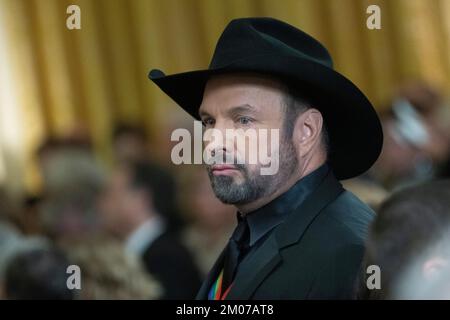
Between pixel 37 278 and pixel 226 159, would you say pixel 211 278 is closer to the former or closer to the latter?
pixel 226 159

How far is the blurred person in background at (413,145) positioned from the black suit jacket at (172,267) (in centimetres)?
80

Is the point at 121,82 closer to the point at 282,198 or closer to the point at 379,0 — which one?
the point at 379,0

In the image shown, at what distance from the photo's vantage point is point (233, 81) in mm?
2320

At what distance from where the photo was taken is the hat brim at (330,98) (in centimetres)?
228

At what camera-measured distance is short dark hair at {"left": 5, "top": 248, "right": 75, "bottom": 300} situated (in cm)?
281

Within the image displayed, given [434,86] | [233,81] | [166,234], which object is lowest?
[166,234]

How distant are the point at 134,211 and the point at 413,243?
9.81 ft

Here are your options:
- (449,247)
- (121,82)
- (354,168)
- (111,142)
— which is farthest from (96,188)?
(449,247)

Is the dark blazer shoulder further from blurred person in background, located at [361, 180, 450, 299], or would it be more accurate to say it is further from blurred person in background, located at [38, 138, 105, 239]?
blurred person in background, located at [38, 138, 105, 239]

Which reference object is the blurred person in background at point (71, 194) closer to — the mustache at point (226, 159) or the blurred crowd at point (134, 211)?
the blurred crowd at point (134, 211)

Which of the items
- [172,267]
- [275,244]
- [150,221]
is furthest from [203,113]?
[150,221]

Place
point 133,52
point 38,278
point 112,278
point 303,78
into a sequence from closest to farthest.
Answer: point 303,78
point 38,278
point 112,278
point 133,52

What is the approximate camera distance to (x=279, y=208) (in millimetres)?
2309

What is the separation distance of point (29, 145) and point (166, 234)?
5.78 ft
